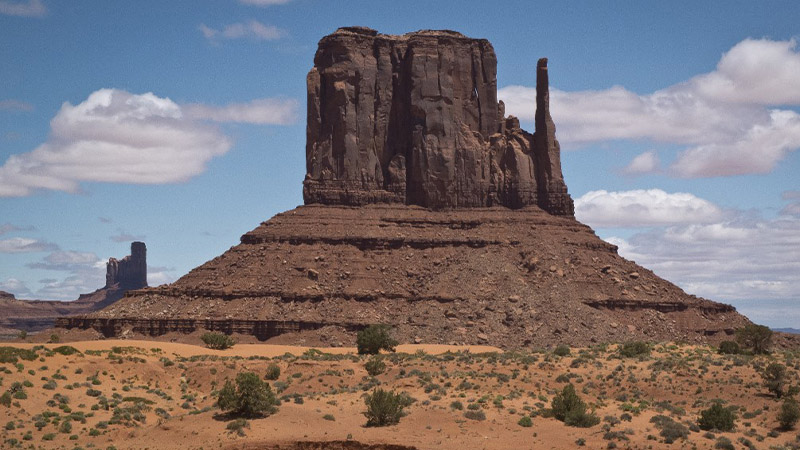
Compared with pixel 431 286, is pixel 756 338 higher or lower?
lower

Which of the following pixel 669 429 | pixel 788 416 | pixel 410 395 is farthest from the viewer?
pixel 410 395

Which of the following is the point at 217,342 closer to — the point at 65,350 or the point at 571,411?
the point at 65,350

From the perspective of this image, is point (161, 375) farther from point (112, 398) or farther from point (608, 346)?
point (608, 346)

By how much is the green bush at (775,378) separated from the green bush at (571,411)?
11.1 metres

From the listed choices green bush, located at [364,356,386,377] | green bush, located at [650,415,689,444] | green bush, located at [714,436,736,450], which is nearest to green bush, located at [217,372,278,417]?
green bush, located at [364,356,386,377]

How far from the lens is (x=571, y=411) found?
5669 cm

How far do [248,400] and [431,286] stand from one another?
6164 centimetres

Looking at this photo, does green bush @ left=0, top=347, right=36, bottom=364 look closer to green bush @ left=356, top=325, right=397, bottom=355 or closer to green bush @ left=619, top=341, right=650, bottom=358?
green bush @ left=356, top=325, right=397, bottom=355

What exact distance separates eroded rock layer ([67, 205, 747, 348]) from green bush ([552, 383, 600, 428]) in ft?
159

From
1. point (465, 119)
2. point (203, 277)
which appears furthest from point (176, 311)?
point (465, 119)

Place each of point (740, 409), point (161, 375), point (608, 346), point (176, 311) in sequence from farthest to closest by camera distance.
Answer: point (176, 311), point (608, 346), point (161, 375), point (740, 409)

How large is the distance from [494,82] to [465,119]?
17.9 feet

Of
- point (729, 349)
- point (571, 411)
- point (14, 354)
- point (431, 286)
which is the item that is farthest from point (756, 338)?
point (431, 286)

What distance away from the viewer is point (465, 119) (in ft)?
445
